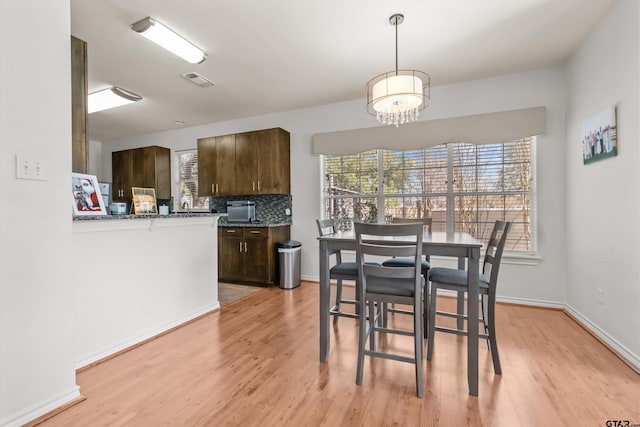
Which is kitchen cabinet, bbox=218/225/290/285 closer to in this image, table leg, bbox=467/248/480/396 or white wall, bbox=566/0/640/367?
table leg, bbox=467/248/480/396

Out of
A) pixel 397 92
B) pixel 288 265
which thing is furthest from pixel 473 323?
pixel 288 265

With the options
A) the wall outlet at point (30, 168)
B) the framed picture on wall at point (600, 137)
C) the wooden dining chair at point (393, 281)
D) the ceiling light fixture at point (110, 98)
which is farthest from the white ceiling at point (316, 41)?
the wooden dining chair at point (393, 281)

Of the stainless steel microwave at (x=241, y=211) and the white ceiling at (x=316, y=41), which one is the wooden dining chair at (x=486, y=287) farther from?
the stainless steel microwave at (x=241, y=211)

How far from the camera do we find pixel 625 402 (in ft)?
5.45

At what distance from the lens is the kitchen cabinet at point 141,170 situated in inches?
217

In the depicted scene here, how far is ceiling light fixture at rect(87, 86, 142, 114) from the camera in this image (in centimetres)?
371

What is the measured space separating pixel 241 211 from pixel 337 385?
3506mm

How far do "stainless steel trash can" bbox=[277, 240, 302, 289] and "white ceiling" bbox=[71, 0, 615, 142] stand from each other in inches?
83.2

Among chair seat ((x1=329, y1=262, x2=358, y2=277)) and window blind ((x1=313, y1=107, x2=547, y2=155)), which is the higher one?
window blind ((x1=313, y1=107, x2=547, y2=155))

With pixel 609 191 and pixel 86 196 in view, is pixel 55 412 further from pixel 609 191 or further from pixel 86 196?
pixel 609 191

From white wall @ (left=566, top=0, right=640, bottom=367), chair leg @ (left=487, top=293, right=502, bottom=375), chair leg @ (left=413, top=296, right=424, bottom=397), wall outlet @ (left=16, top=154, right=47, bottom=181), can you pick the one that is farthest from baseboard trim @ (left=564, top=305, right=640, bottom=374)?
wall outlet @ (left=16, top=154, right=47, bottom=181)

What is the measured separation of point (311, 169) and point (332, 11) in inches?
94.7

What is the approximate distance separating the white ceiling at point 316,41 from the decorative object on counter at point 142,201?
1347 millimetres

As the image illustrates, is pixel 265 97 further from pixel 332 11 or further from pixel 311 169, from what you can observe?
pixel 332 11
